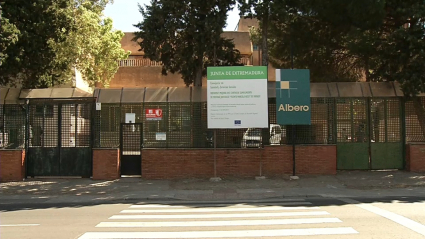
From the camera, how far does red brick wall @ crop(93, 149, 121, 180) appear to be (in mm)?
15805

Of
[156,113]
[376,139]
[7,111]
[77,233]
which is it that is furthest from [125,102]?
[376,139]

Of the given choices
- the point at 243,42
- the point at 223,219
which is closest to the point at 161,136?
the point at 223,219

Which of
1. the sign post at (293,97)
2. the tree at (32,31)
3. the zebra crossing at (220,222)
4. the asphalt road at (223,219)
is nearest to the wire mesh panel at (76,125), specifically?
the tree at (32,31)

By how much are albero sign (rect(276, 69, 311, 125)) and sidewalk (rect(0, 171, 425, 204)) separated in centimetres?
234

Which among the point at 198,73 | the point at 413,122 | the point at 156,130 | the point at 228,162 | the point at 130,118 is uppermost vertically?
the point at 198,73

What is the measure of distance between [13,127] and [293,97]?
11.2 m

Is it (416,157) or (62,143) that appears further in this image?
(62,143)

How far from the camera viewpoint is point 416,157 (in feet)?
52.5

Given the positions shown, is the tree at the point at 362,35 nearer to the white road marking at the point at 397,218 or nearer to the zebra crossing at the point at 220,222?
the white road marking at the point at 397,218

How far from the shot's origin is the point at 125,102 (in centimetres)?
1609

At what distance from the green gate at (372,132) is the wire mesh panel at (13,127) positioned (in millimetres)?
12739

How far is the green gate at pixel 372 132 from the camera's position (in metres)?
16.3

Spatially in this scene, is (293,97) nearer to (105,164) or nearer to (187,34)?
(187,34)

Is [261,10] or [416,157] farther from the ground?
[261,10]
